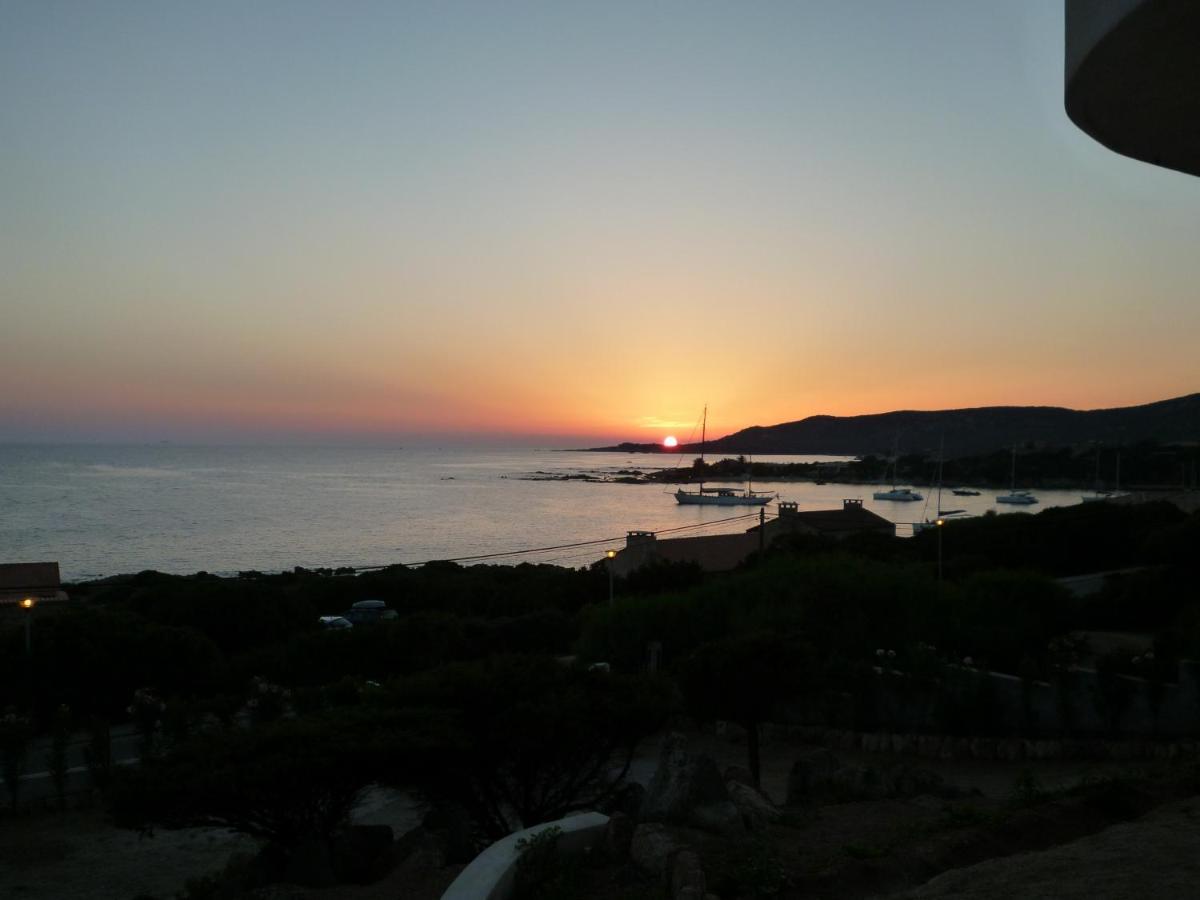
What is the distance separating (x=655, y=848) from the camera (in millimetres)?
6988

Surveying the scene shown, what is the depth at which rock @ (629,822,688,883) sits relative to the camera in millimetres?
6746

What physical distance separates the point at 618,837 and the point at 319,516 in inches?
3824

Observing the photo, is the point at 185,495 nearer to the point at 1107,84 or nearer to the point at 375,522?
the point at 375,522

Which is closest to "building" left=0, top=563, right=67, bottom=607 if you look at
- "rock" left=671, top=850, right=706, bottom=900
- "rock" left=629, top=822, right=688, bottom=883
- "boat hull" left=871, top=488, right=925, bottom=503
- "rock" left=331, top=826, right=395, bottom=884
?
"rock" left=331, top=826, right=395, bottom=884

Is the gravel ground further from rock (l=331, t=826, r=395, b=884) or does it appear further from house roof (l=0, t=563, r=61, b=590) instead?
house roof (l=0, t=563, r=61, b=590)

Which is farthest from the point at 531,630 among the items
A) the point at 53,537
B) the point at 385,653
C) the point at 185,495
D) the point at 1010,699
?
the point at 185,495

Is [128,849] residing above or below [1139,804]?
below

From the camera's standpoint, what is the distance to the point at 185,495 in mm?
124188

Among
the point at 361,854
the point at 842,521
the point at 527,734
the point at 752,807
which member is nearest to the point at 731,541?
the point at 842,521

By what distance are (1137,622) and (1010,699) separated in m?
13.4

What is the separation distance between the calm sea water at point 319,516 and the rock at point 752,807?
59.6 metres

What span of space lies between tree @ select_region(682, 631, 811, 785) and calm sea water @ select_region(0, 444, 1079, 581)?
2166 inches

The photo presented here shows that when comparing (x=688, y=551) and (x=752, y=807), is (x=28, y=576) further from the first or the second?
(x=752, y=807)

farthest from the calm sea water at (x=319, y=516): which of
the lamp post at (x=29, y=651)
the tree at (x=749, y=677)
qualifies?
the tree at (x=749, y=677)
